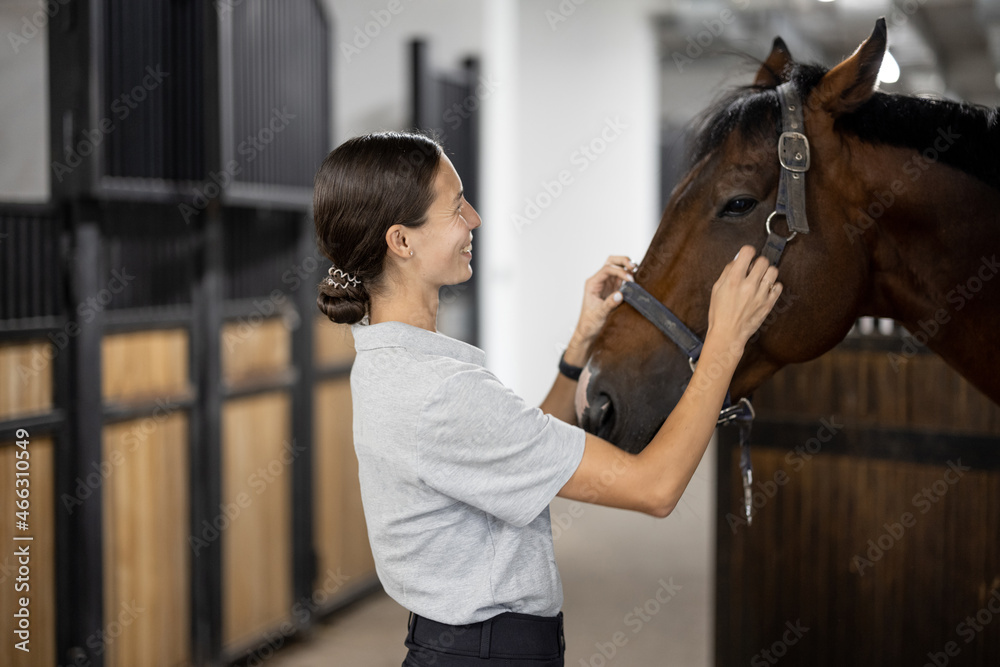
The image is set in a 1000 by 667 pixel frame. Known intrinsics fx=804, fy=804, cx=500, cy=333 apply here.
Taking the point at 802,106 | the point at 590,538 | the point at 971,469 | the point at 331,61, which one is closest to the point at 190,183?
the point at 331,61

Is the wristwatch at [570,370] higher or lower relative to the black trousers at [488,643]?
higher

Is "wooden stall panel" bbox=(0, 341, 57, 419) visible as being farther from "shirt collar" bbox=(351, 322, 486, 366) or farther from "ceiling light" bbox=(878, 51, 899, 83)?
"ceiling light" bbox=(878, 51, 899, 83)

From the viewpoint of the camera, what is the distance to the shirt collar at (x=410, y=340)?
1.00 metres

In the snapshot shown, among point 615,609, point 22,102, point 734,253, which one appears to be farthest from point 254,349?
point 734,253

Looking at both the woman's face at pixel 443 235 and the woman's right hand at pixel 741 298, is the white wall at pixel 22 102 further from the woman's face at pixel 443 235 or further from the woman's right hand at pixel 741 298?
the woman's right hand at pixel 741 298

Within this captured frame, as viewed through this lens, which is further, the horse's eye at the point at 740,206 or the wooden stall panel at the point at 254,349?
the wooden stall panel at the point at 254,349

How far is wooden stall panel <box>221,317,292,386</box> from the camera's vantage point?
2.61 metres

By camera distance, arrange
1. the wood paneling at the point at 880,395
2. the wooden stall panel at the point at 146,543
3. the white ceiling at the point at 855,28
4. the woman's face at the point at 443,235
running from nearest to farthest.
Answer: the woman's face at the point at 443,235 < the wood paneling at the point at 880,395 < the wooden stall panel at the point at 146,543 < the white ceiling at the point at 855,28

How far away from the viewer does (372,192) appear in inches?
39.2

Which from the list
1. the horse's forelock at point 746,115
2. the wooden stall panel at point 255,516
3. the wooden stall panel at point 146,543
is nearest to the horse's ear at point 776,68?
the horse's forelock at point 746,115

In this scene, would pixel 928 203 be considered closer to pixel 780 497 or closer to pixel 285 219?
pixel 780 497

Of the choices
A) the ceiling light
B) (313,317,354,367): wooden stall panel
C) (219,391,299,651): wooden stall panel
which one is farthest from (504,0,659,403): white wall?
the ceiling light

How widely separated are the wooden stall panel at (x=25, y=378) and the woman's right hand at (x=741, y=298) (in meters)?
1.62

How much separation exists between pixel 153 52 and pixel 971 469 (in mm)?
2318
